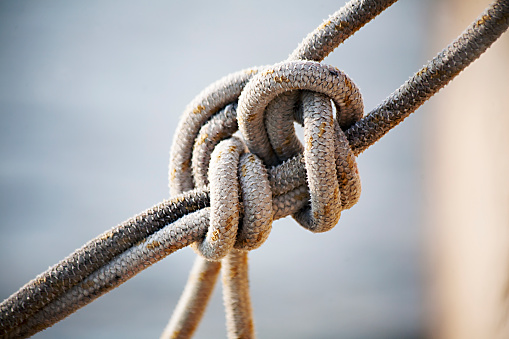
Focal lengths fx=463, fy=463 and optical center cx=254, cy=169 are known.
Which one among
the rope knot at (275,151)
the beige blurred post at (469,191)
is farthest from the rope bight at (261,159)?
the beige blurred post at (469,191)

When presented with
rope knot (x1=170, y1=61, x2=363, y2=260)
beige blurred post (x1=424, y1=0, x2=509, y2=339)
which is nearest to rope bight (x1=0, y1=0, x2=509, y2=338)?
rope knot (x1=170, y1=61, x2=363, y2=260)

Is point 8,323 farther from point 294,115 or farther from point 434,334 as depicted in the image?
point 434,334

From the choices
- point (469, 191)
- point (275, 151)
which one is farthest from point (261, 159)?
point (469, 191)

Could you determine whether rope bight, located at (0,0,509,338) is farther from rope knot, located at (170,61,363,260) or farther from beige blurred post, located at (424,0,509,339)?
beige blurred post, located at (424,0,509,339)

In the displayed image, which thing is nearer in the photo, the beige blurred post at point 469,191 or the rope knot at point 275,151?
the rope knot at point 275,151

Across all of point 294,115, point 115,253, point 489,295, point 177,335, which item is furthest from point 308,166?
point 489,295

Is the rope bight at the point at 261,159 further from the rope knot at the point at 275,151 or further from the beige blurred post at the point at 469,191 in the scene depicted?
the beige blurred post at the point at 469,191
